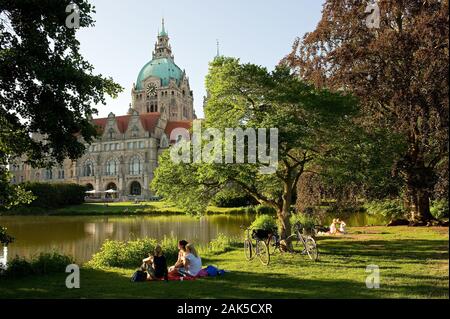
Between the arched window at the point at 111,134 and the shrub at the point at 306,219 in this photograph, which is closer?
the shrub at the point at 306,219

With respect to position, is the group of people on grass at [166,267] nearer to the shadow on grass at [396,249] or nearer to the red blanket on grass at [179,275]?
the red blanket on grass at [179,275]

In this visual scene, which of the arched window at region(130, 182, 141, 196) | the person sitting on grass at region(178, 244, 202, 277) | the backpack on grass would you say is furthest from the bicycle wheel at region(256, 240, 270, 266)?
the arched window at region(130, 182, 141, 196)

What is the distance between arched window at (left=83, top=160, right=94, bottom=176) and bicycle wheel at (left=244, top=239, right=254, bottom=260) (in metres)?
87.5

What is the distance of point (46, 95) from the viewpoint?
11.3 meters

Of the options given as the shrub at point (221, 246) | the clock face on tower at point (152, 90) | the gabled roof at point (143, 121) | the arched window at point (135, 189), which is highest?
the clock face on tower at point (152, 90)

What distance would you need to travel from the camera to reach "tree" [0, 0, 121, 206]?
1098cm

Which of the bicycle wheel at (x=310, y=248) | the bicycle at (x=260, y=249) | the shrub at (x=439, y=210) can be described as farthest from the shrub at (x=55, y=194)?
the bicycle wheel at (x=310, y=248)

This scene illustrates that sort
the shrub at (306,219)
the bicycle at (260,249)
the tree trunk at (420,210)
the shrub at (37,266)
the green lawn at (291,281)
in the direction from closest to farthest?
the green lawn at (291,281) < the shrub at (37,266) < the bicycle at (260,249) < the shrub at (306,219) < the tree trunk at (420,210)

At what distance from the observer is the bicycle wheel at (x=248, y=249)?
14.2 metres

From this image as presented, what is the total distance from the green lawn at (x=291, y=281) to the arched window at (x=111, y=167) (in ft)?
270

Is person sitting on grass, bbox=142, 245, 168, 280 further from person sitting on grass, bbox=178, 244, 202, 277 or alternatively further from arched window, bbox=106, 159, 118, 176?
arched window, bbox=106, 159, 118, 176

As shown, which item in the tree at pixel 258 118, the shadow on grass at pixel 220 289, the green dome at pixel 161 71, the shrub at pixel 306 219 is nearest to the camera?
the shadow on grass at pixel 220 289

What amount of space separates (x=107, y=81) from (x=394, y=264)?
9.57m

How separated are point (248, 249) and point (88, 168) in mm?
88256
